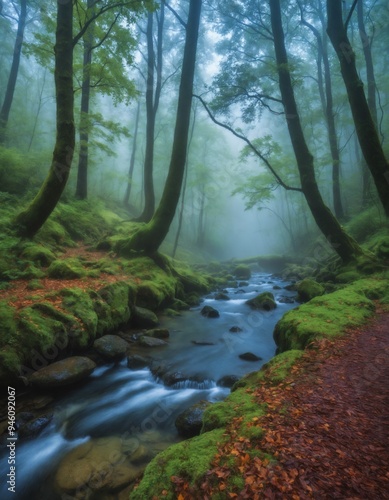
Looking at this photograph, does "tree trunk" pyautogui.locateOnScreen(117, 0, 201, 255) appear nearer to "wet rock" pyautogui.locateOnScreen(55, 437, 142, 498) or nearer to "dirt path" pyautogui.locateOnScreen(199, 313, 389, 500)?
"wet rock" pyautogui.locateOnScreen(55, 437, 142, 498)

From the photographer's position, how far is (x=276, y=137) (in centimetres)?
3659

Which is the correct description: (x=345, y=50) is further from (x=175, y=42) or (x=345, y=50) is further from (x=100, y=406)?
(x=175, y=42)

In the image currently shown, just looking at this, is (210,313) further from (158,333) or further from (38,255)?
(38,255)

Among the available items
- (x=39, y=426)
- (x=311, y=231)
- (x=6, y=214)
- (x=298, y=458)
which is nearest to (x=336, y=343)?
(x=298, y=458)

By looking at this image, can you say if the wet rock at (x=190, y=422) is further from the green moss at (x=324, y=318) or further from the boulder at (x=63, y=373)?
the boulder at (x=63, y=373)

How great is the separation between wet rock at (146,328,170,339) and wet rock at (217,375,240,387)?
8.44ft

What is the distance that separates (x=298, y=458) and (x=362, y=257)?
373 inches

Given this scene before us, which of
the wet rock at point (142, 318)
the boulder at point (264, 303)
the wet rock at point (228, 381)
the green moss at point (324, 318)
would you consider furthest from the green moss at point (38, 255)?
the boulder at point (264, 303)

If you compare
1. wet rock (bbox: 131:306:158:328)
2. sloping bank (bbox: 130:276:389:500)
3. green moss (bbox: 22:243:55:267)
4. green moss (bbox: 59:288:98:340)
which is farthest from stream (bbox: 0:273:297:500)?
green moss (bbox: 22:243:55:267)

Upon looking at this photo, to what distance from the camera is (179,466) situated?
2449 millimetres

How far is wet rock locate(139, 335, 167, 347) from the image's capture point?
7141 mm

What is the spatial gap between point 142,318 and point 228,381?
3.63 m

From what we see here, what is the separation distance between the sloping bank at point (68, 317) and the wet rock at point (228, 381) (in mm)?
3139

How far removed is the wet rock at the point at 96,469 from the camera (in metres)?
3.18
